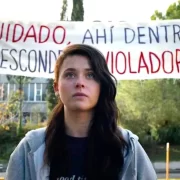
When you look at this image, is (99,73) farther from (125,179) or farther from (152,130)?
(152,130)

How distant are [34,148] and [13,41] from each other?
2.90 meters

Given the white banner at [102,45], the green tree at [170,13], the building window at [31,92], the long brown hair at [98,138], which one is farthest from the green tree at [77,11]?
the long brown hair at [98,138]

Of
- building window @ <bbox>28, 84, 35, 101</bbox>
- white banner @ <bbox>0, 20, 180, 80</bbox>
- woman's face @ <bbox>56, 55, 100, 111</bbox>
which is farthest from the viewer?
building window @ <bbox>28, 84, 35, 101</bbox>

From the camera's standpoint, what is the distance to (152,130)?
101ft

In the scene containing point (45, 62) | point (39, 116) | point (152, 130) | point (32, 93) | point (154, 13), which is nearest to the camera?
point (45, 62)

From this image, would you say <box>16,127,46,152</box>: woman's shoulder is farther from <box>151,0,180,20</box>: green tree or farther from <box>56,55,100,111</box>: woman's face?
<box>151,0,180,20</box>: green tree

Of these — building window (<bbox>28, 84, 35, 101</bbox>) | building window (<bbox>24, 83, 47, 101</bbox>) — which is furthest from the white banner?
building window (<bbox>28, 84, 35, 101</bbox>)

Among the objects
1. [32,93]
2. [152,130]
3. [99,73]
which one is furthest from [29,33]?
[32,93]

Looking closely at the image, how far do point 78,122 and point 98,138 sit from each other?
0.33 ft

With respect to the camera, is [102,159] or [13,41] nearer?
[102,159]

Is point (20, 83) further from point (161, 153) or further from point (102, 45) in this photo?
point (102, 45)

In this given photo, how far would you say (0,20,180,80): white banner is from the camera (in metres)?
4.84

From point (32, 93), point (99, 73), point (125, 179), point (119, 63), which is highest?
point (32, 93)

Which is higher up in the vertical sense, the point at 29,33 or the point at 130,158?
the point at 29,33
